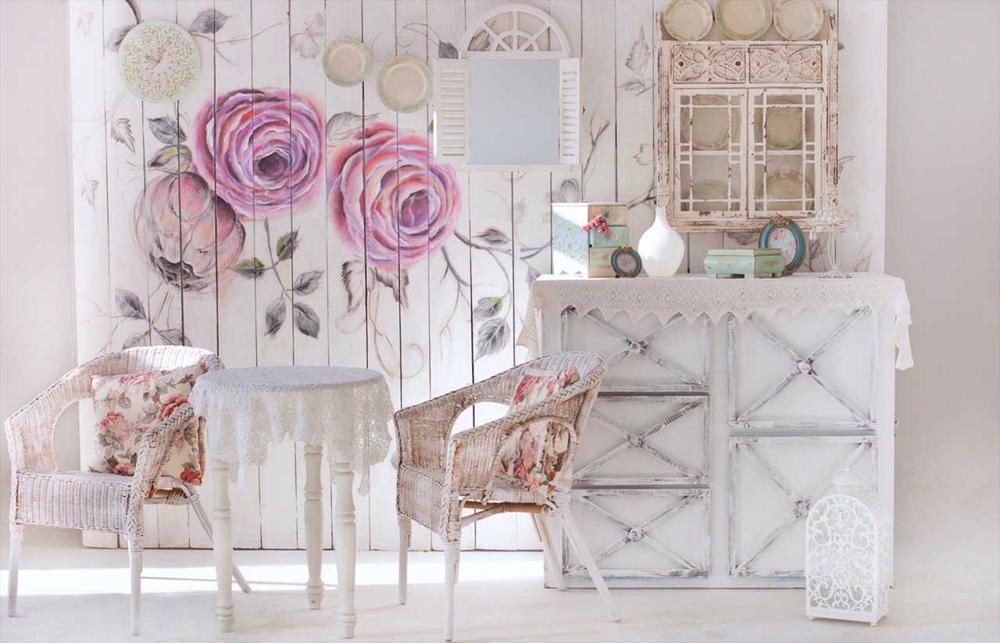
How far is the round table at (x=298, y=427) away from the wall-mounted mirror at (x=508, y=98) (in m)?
1.17

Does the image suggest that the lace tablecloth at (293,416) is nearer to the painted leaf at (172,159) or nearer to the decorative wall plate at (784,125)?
the painted leaf at (172,159)

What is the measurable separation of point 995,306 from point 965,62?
101 cm

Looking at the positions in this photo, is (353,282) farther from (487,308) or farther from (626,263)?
(626,263)

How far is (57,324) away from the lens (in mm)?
4871

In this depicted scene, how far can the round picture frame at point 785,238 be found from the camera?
436cm

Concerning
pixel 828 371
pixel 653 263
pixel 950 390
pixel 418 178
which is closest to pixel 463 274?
pixel 418 178

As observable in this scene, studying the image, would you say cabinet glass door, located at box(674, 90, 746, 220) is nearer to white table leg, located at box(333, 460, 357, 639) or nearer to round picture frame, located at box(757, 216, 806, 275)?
round picture frame, located at box(757, 216, 806, 275)

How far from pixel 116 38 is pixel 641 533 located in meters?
2.61

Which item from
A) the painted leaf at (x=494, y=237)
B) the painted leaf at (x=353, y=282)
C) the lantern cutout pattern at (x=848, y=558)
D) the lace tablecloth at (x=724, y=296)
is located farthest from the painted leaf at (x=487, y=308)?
the lantern cutout pattern at (x=848, y=558)

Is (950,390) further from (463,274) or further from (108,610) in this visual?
(108,610)

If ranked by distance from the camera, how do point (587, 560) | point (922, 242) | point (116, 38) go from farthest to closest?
1. point (922, 242)
2. point (116, 38)
3. point (587, 560)

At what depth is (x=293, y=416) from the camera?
11.3ft

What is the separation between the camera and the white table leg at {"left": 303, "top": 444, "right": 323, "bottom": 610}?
3840mm

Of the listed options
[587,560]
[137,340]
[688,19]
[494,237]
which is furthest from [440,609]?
[688,19]
